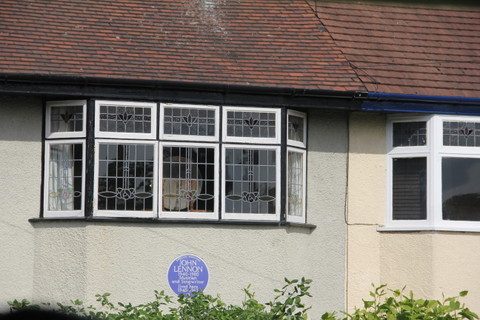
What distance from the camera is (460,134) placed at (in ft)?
46.9

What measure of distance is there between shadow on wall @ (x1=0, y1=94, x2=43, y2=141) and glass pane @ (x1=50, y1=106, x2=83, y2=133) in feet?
0.55

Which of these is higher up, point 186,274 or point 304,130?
point 304,130

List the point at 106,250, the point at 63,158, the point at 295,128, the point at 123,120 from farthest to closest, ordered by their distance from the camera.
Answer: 1. the point at 295,128
2. the point at 63,158
3. the point at 123,120
4. the point at 106,250

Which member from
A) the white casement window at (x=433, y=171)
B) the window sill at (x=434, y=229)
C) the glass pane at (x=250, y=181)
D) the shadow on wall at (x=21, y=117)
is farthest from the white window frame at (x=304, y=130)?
the shadow on wall at (x=21, y=117)

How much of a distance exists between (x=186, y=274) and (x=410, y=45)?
14.8 ft

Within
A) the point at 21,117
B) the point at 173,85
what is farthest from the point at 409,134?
the point at 21,117

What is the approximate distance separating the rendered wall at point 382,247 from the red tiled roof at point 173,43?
39.8 inches

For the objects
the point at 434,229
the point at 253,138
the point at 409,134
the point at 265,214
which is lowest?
the point at 434,229

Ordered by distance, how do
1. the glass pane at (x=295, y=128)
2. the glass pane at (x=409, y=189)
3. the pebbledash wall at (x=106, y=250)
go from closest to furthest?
the pebbledash wall at (x=106, y=250) < the glass pane at (x=295, y=128) < the glass pane at (x=409, y=189)

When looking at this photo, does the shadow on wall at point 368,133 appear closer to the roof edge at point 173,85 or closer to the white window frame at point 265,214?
the roof edge at point 173,85

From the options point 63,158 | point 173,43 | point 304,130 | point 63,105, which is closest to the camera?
point 63,105

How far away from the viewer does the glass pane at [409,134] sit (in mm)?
14266

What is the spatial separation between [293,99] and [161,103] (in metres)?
1.64

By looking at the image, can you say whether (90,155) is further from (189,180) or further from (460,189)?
(460,189)
